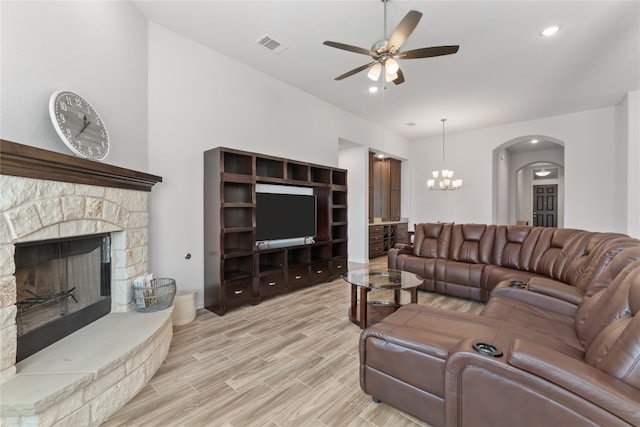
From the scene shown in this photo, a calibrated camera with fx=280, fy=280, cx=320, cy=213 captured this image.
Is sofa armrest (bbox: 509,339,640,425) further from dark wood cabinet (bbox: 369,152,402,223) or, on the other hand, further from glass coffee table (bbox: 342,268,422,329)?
dark wood cabinet (bbox: 369,152,402,223)

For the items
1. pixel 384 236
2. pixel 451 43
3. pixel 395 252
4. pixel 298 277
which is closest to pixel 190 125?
pixel 298 277

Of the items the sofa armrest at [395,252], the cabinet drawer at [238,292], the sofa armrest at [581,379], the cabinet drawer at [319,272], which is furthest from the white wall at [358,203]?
the sofa armrest at [581,379]

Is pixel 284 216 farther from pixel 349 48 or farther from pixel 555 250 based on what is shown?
pixel 555 250

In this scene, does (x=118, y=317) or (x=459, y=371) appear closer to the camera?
(x=459, y=371)

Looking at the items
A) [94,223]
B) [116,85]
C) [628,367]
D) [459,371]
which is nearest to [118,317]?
[94,223]

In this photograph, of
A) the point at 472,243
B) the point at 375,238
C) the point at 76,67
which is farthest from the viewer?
the point at 375,238

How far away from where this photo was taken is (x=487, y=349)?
1.31m

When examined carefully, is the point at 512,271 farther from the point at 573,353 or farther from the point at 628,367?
the point at 628,367

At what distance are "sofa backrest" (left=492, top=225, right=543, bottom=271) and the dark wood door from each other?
9.15 metres

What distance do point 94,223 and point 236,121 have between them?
2.20 m

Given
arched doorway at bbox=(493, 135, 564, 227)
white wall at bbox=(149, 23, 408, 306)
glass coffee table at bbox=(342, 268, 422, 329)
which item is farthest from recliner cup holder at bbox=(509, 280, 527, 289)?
arched doorway at bbox=(493, 135, 564, 227)

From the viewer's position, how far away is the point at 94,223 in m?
2.08

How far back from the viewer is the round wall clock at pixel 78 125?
6.14 feet

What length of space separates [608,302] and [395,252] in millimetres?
2826
